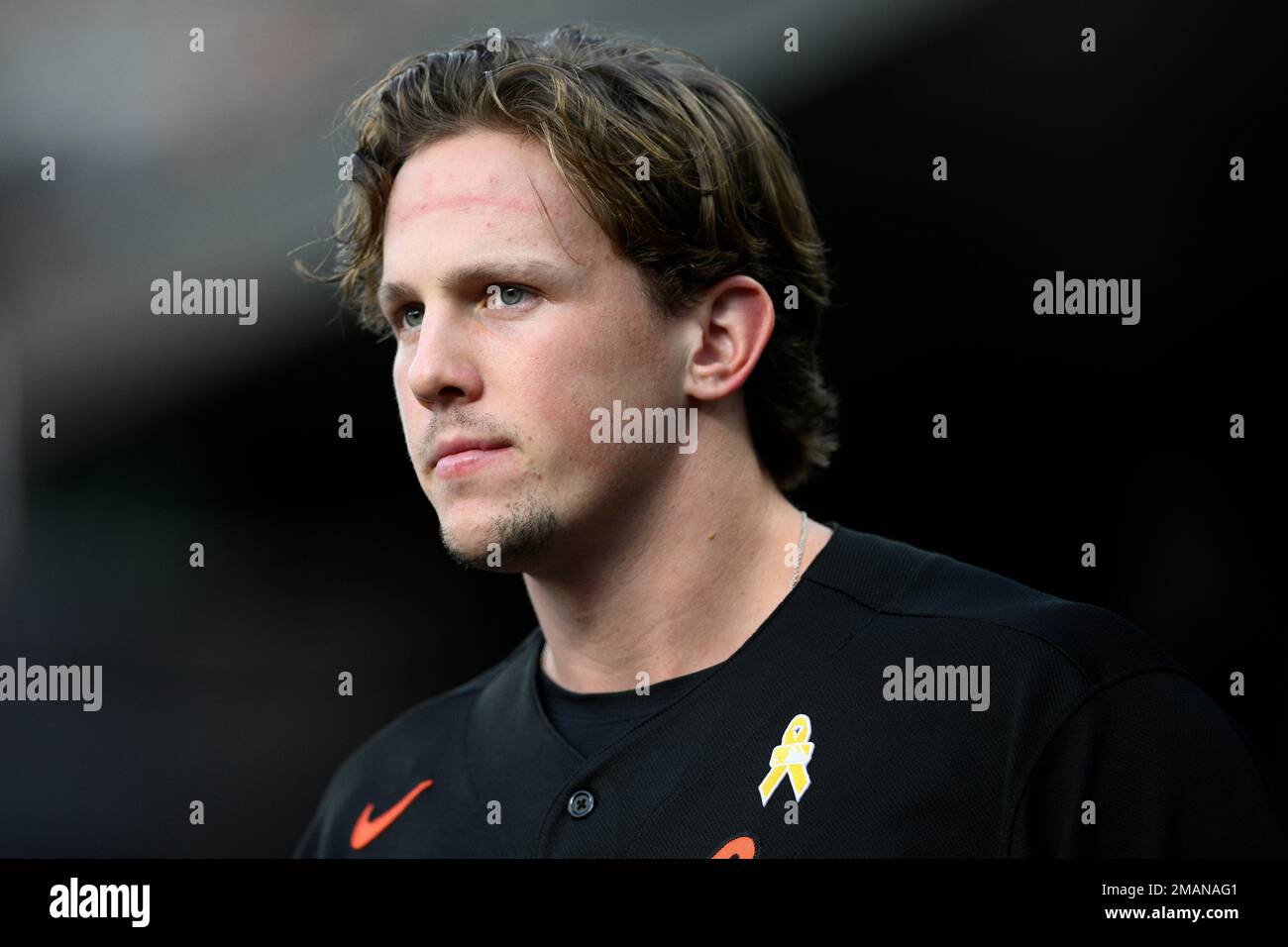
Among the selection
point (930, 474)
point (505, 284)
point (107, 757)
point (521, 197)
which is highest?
point (521, 197)

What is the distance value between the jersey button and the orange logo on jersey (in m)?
0.22

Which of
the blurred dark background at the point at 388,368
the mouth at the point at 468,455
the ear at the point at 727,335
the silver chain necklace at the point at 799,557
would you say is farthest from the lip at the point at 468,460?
the blurred dark background at the point at 388,368

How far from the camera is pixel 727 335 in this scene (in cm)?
197

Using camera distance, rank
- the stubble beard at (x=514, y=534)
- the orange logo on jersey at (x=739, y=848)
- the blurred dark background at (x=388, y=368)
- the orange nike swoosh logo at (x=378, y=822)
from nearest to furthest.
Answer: the orange logo on jersey at (x=739, y=848), the stubble beard at (x=514, y=534), the orange nike swoosh logo at (x=378, y=822), the blurred dark background at (x=388, y=368)

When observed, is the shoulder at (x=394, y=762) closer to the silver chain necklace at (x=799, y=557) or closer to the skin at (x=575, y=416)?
the skin at (x=575, y=416)

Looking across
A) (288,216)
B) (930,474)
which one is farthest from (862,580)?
(288,216)

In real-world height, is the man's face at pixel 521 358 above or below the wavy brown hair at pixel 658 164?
below

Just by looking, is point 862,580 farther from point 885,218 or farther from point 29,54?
point 29,54

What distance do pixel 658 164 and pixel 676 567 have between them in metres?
0.68

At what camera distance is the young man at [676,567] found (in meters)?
1.54

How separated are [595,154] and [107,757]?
7.41 feet

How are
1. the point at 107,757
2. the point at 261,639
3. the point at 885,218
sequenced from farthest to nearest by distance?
the point at 261,639
the point at 107,757
the point at 885,218

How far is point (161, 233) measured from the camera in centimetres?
289

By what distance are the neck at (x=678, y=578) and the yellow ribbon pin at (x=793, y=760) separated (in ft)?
0.62
